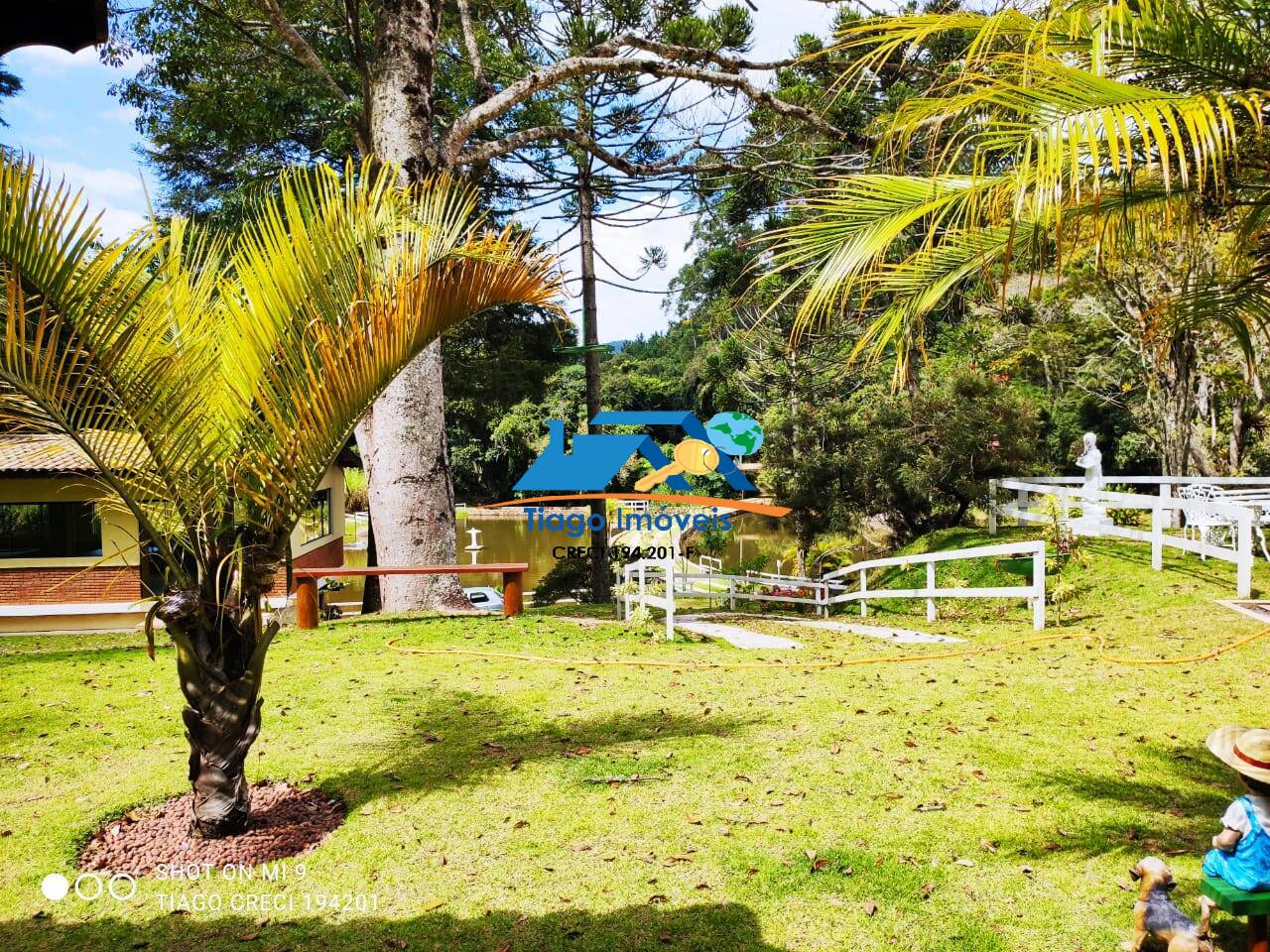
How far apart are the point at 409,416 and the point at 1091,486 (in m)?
11.6

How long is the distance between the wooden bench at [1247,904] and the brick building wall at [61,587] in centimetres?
1711

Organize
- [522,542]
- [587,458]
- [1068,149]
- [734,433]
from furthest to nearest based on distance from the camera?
1. [522,542]
2. [734,433]
3. [587,458]
4. [1068,149]

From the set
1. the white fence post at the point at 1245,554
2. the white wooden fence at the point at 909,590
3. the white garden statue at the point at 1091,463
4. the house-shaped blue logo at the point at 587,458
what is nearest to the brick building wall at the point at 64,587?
the house-shaped blue logo at the point at 587,458

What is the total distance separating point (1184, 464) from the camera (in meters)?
15.5

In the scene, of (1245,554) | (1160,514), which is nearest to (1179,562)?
(1160,514)

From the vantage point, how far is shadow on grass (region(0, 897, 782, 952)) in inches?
122

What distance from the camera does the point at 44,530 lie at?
16500 millimetres

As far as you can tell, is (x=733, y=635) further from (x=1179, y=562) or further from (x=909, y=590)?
(x=1179, y=562)

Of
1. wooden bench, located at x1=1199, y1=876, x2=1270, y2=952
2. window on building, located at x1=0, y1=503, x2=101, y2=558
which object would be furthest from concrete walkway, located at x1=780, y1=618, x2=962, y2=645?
window on building, located at x1=0, y1=503, x2=101, y2=558

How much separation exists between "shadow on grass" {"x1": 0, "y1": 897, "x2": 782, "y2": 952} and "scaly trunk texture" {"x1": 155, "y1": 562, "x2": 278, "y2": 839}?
22.3 inches

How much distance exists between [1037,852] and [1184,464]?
14.5 metres

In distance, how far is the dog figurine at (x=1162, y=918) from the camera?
284 cm

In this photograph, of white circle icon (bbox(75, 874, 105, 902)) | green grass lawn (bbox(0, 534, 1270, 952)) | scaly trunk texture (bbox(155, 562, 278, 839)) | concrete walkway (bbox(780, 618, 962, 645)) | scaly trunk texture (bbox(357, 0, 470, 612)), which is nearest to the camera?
green grass lawn (bbox(0, 534, 1270, 952))

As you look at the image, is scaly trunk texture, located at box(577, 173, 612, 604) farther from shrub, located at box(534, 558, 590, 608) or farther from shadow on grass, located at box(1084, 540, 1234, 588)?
shadow on grass, located at box(1084, 540, 1234, 588)
